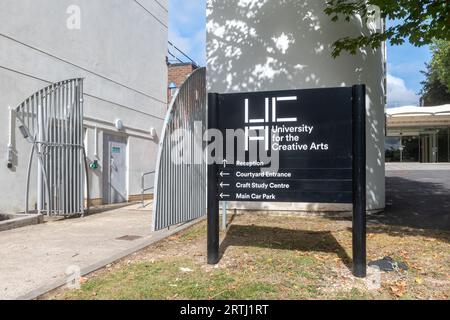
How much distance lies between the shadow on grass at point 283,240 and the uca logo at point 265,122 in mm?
1833

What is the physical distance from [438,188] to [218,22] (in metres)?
9.38

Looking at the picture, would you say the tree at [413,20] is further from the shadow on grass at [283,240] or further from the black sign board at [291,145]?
the shadow on grass at [283,240]

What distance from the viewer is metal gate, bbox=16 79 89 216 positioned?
30.5ft

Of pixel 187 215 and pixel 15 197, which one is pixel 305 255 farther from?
pixel 15 197

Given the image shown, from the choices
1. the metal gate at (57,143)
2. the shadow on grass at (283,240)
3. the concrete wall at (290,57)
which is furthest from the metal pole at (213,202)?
the metal gate at (57,143)

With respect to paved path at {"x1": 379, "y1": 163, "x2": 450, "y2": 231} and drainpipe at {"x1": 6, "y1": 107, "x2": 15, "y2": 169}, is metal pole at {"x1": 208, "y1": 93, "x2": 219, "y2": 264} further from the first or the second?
drainpipe at {"x1": 6, "y1": 107, "x2": 15, "y2": 169}

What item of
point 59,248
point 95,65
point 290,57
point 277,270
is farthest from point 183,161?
point 95,65

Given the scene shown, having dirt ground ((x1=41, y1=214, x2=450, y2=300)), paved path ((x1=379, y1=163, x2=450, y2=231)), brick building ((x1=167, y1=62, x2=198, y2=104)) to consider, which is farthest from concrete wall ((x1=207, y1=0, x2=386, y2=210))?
brick building ((x1=167, y1=62, x2=198, y2=104))

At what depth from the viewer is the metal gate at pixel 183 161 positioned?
7.56 meters

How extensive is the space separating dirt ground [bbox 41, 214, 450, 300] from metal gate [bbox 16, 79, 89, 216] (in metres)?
3.78

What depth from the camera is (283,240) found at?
6.88 meters

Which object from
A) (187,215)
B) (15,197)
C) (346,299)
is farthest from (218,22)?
(346,299)

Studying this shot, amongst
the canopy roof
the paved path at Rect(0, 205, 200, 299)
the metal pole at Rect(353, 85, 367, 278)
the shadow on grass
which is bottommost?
the paved path at Rect(0, 205, 200, 299)

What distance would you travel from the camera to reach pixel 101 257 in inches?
240
